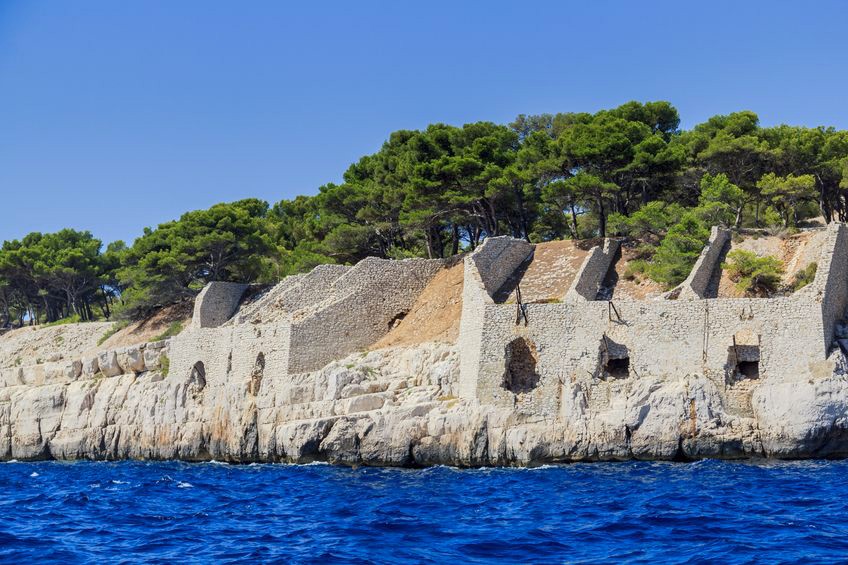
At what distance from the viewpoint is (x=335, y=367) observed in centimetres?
4112

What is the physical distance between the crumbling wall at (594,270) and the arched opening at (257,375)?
12.5 metres

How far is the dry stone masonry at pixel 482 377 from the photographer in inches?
A: 1302

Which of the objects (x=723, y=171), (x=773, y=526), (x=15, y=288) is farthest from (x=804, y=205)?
(x=15, y=288)

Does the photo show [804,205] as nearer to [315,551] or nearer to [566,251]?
[566,251]

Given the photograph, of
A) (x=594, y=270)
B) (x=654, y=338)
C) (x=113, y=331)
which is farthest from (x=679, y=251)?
(x=113, y=331)

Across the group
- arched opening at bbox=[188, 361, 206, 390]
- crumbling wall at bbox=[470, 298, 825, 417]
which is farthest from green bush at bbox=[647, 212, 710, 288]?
arched opening at bbox=[188, 361, 206, 390]

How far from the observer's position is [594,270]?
42938 millimetres

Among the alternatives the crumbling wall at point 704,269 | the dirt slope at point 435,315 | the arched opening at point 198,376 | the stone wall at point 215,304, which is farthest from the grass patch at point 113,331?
the crumbling wall at point 704,269

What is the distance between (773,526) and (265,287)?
33.4 metres

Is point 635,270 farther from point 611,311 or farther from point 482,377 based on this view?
point 482,377

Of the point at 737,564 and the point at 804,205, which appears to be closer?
the point at 737,564

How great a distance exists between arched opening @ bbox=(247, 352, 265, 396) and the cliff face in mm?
86

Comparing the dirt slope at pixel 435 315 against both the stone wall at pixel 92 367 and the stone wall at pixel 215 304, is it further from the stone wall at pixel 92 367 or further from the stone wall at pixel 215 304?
the stone wall at pixel 92 367

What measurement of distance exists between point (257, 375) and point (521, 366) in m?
11.3
